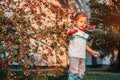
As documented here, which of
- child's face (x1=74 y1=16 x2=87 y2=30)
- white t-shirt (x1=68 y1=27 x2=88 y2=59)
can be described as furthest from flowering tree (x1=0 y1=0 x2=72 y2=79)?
child's face (x1=74 y1=16 x2=87 y2=30)

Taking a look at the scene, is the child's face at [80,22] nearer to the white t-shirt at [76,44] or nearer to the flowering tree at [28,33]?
the white t-shirt at [76,44]

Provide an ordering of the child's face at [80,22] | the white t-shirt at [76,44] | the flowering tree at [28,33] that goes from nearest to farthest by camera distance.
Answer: the child's face at [80,22]
the white t-shirt at [76,44]
the flowering tree at [28,33]

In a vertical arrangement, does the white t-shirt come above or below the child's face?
below

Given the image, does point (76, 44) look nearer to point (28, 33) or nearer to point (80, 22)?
point (80, 22)

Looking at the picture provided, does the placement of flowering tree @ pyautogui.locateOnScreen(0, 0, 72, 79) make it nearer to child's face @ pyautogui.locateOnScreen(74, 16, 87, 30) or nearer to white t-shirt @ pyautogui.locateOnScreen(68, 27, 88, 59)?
white t-shirt @ pyautogui.locateOnScreen(68, 27, 88, 59)

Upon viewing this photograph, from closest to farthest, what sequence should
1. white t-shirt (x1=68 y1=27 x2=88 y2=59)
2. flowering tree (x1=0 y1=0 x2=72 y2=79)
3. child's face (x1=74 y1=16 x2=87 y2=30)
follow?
child's face (x1=74 y1=16 x2=87 y2=30), white t-shirt (x1=68 y1=27 x2=88 y2=59), flowering tree (x1=0 y1=0 x2=72 y2=79)

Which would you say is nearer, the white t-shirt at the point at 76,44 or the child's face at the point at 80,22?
the child's face at the point at 80,22

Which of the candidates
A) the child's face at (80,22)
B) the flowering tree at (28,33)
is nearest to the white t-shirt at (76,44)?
the child's face at (80,22)

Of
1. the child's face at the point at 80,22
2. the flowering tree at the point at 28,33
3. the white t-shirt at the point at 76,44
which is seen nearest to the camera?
the child's face at the point at 80,22

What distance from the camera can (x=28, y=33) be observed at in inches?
318

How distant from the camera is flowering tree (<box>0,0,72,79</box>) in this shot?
8.02 meters

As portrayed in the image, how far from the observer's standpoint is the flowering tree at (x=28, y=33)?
8016 millimetres

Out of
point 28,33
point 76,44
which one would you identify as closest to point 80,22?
point 76,44

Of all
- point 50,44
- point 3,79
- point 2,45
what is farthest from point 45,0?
point 3,79
